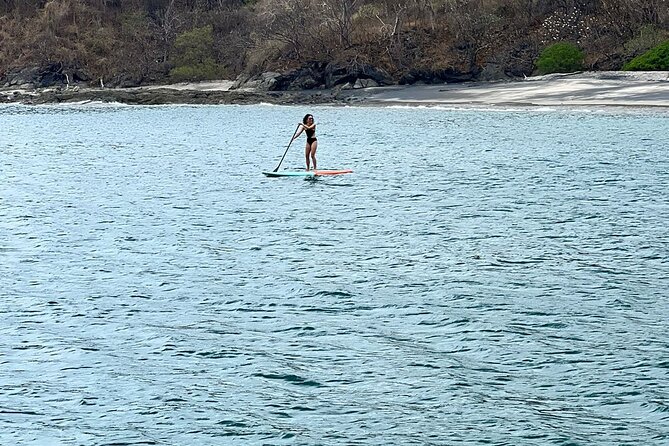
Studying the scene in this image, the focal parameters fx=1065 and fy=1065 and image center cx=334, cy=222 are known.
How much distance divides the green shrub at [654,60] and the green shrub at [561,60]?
438 cm

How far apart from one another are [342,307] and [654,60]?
46467 mm

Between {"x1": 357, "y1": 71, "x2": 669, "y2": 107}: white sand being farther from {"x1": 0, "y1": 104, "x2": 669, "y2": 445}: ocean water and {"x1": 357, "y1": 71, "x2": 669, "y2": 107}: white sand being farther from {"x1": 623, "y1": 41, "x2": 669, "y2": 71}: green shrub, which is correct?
{"x1": 0, "y1": 104, "x2": 669, "y2": 445}: ocean water

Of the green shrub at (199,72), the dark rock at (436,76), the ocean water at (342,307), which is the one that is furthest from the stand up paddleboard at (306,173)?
the green shrub at (199,72)

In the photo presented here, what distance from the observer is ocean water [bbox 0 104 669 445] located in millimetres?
11344

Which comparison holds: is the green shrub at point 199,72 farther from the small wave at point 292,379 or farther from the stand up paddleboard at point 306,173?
the small wave at point 292,379

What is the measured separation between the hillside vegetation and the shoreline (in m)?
2.74

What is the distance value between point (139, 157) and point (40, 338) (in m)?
28.9

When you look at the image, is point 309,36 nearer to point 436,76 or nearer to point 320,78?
point 320,78

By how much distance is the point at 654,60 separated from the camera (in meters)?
57.9

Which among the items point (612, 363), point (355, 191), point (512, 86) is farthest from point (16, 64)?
point (612, 363)

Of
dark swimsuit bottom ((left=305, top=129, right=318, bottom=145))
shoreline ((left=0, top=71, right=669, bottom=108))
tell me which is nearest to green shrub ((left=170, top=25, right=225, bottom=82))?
shoreline ((left=0, top=71, right=669, bottom=108))

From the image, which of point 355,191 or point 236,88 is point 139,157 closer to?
point 355,191

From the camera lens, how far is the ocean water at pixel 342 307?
37.2 feet

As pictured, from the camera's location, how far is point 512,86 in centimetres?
6297
